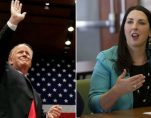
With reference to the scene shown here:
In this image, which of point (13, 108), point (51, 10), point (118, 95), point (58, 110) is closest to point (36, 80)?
point (51, 10)

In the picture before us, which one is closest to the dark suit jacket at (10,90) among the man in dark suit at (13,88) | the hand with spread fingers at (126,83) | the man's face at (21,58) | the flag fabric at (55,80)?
the man in dark suit at (13,88)

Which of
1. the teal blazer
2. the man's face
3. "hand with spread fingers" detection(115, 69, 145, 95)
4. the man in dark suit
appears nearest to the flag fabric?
the man's face

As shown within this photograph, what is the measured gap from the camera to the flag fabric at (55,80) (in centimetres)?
249

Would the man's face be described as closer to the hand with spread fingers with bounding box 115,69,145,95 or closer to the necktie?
the necktie

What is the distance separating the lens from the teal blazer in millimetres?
1443

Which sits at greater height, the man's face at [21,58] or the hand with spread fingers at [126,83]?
the man's face at [21,58]

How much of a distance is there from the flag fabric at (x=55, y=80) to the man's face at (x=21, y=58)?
419 millimetres

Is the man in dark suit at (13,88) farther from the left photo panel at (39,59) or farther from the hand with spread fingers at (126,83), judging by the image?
the hand with spread fingers at (126,83)

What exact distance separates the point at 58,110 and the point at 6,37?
22.4 inches

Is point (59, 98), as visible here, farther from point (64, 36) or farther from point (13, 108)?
point (13, 108)

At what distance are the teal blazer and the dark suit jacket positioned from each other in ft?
1.23

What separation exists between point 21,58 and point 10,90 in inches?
16.1

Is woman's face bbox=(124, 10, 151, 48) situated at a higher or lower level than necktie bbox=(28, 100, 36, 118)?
higher

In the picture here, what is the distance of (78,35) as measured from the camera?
1546 millimetres
